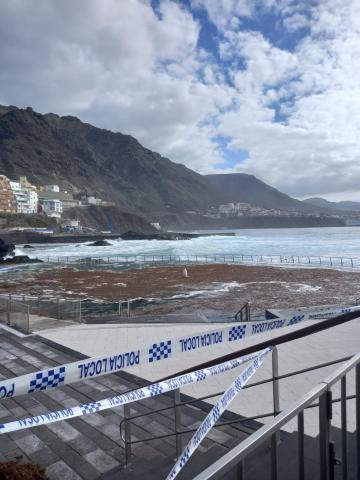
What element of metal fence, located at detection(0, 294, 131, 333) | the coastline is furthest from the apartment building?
metal fence, located at detection(0, 294, 131, 333)

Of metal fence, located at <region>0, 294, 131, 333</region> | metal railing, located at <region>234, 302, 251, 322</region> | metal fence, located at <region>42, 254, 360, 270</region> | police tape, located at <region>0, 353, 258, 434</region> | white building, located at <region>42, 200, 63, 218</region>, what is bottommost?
metal fence, located at <region>42, 254, 360, 270</region>

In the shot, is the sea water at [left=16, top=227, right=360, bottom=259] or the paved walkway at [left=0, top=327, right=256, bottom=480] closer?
the paved walkway at [left=0, top=327, right=256, bottom=480]

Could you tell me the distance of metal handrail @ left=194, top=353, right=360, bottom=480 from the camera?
1.44 meters

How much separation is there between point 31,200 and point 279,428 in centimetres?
15829

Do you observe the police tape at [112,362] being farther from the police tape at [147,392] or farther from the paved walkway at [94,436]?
the paved walkway at [94,436]

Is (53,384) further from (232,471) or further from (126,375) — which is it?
(126,375)

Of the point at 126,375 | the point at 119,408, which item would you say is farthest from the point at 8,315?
the point at 119,408

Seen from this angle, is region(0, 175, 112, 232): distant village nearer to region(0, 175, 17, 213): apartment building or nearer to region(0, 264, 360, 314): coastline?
region(0, 175, 17, 213): apartment building

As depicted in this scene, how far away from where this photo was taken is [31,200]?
5802 inches

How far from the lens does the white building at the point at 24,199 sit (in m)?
141

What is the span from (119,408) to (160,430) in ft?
3.42

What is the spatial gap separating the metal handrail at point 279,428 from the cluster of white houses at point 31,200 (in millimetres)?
141763

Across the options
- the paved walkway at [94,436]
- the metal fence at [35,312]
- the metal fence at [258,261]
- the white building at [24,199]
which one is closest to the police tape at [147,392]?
the paved walkway at [94,436]

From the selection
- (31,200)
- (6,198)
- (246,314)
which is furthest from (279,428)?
(31,200)
